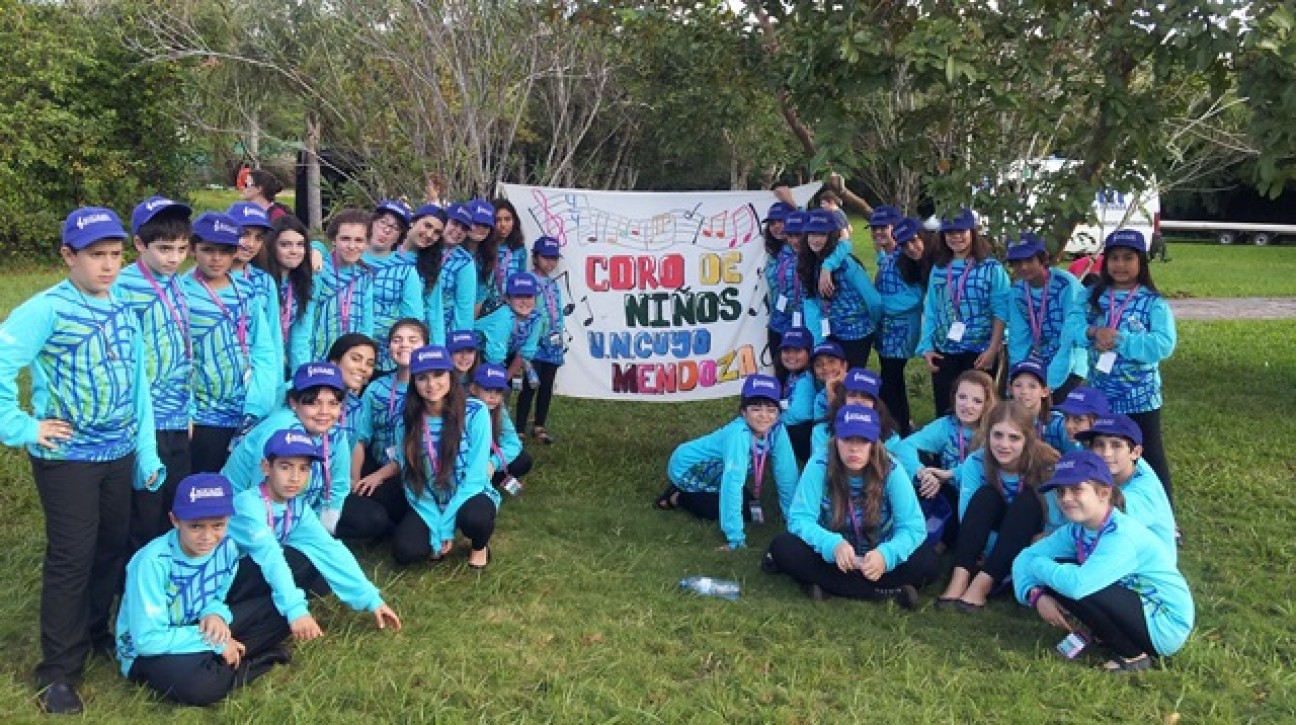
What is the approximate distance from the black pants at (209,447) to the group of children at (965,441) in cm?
242

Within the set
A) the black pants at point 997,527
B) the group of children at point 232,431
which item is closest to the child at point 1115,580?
the black pants at point 997,527

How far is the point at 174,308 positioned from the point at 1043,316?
4.47m

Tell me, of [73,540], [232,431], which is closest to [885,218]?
[232,431]

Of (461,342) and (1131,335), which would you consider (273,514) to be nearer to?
(461,342)

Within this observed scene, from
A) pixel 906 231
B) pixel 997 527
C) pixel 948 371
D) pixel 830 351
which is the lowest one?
pixel 997 527

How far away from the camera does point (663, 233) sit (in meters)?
7.24

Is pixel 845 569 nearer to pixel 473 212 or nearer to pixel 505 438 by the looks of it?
pixel 505 438

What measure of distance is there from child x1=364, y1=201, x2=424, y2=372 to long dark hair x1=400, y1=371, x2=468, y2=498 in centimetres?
76

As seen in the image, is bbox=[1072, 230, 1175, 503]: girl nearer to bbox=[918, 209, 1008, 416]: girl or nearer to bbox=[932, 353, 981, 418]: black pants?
bbox=[918, 209, 1008, 416]: girl

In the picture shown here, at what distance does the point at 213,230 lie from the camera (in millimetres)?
4195

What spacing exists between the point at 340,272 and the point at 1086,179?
A: 401cm

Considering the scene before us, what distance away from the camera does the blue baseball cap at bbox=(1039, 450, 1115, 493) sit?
3.89 m

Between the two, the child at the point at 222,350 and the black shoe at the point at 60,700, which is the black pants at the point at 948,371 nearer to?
the child at the point at 222,350

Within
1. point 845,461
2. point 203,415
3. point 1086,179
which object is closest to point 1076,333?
point 1086,179
